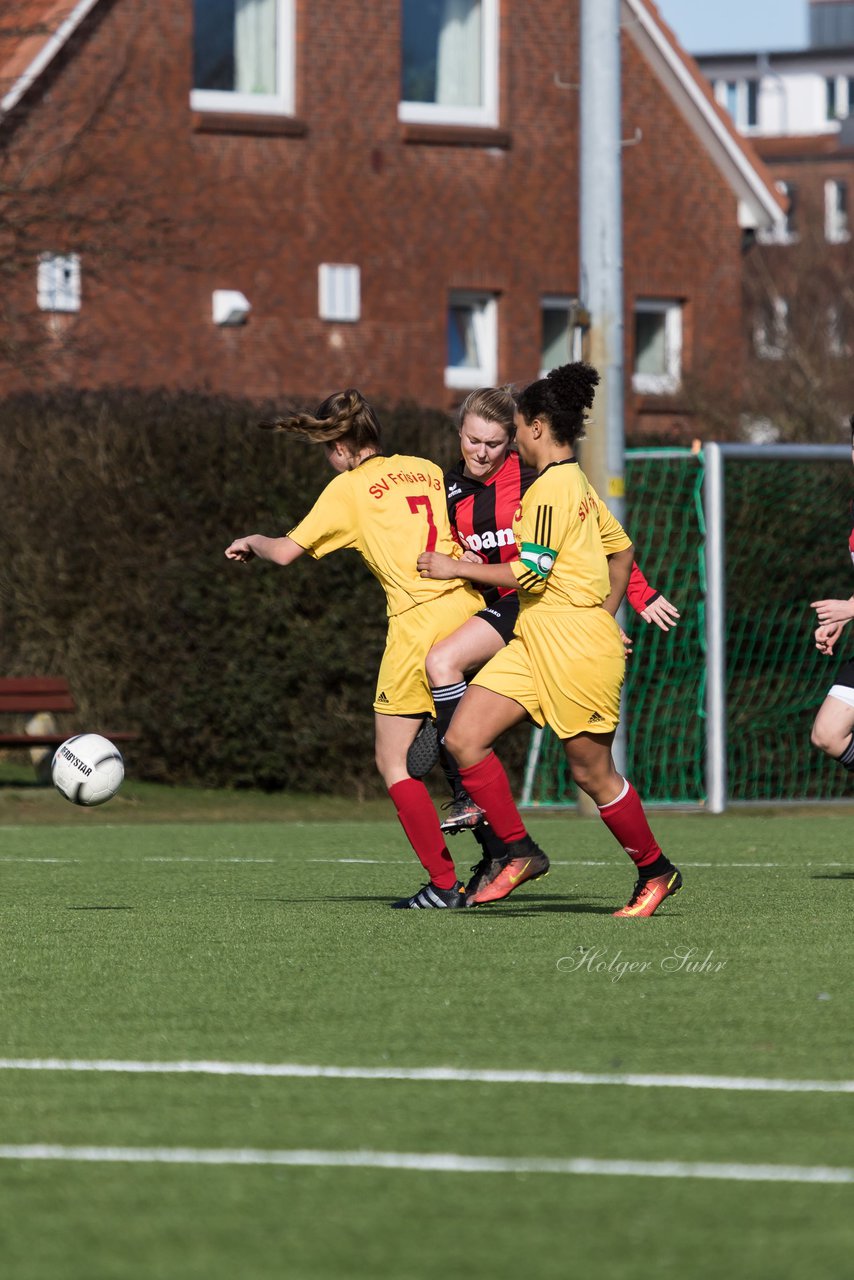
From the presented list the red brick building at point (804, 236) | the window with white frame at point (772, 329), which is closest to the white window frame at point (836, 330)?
the red brick building at point (804, 236)

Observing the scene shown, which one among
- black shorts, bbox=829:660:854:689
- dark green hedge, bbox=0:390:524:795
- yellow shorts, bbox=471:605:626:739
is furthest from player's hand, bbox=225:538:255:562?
dark green hedge, bbox=0:390:524:795

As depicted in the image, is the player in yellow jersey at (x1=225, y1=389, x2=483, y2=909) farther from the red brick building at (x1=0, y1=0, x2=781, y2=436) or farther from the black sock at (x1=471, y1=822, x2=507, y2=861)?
the red brick building at (x1=0, y1=0, x2=781, y2=436)

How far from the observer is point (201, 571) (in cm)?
1791

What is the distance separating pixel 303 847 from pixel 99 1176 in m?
8.81

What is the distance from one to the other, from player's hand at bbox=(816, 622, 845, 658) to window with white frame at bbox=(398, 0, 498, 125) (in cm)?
1906

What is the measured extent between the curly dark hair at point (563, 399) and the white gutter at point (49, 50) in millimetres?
16206

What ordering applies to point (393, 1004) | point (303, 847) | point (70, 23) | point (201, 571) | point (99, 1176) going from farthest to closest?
point (70, 23)
point (201, 571)
point (303, 847)
point (393, 1004)
point (99, 1176)

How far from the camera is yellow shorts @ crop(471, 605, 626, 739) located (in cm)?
861

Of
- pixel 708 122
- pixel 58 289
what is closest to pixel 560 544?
pixel 58 289

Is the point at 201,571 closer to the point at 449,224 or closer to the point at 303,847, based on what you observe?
the point at 303,847

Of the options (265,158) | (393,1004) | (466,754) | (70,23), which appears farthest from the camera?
(265,158)

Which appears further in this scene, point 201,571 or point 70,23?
point 70,23

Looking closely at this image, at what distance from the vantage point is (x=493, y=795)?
902 centimetres

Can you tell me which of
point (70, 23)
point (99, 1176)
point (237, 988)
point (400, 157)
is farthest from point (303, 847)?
point (400, 157)
